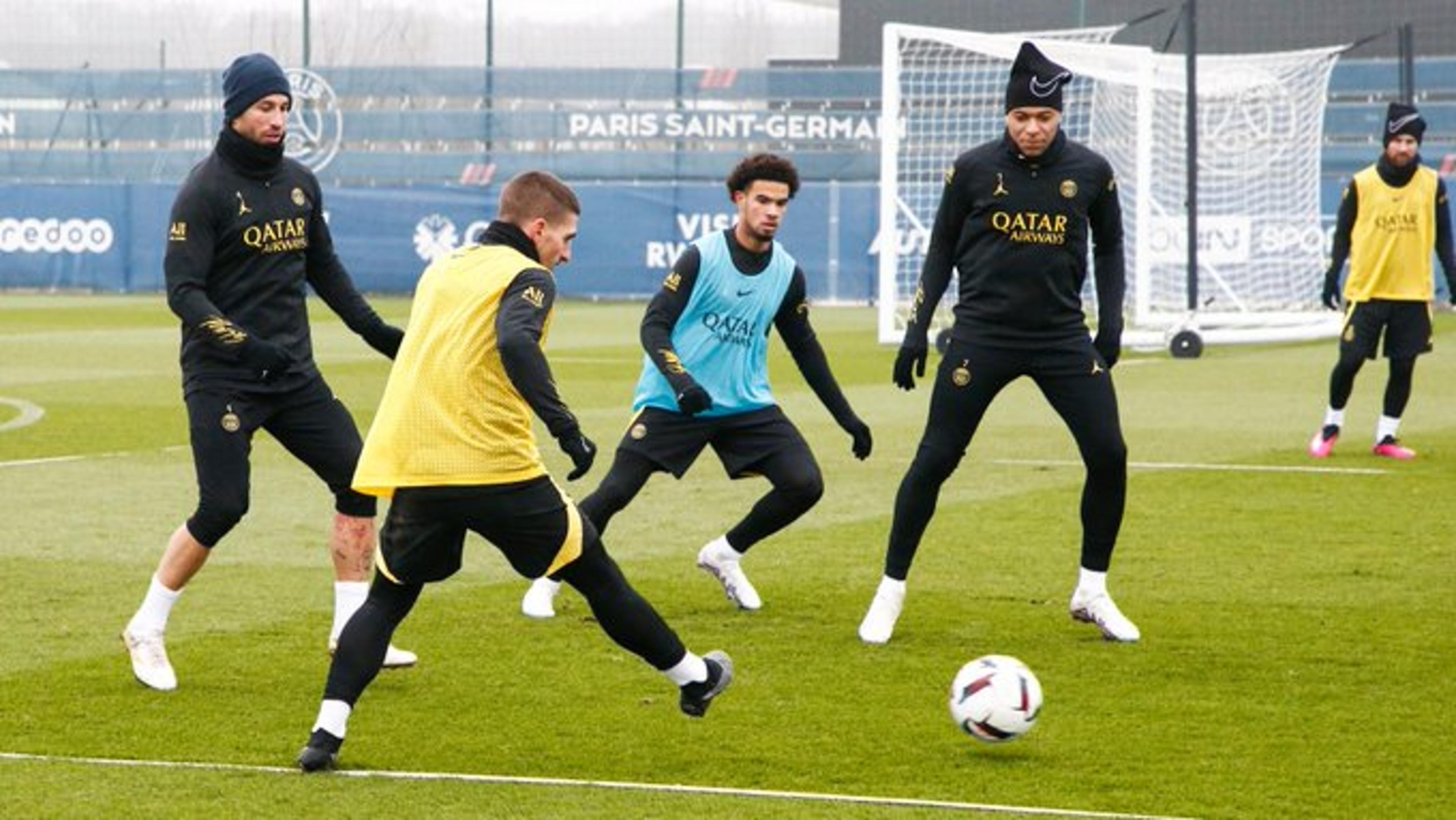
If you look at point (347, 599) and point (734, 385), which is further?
point (734, 385)

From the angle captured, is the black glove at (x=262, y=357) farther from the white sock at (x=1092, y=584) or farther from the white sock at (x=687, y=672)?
the white sock at (x=1092, y=584)

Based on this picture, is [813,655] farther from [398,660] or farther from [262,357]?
[262,357]

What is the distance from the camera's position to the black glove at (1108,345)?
31.3ft

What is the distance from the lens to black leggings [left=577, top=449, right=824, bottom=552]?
988 cm

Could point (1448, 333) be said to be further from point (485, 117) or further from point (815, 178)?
point (485, 117)

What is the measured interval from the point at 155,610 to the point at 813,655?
2271mm

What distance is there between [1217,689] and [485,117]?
119ft

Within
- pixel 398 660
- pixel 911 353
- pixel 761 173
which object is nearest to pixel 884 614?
pixel 911 353

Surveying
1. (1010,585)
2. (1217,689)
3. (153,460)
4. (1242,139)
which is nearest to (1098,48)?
(1242,139)

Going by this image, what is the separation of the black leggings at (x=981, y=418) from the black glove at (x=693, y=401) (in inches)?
44.6

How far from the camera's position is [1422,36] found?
42906 millimetres

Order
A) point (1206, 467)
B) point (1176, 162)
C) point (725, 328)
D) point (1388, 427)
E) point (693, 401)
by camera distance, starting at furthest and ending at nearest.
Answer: point (1176, 162), point (1388, 427), point (1206, 467), point (725, 328), point (693, 401)

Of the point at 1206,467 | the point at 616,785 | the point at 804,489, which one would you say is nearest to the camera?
the point at 616,785

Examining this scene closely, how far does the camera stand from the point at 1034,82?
9141 mm
